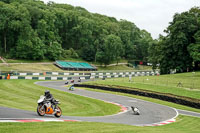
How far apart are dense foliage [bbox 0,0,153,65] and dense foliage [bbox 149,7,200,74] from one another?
3746 cm

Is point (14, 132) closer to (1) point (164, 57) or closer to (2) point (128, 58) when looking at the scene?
(1) point (164, 57)

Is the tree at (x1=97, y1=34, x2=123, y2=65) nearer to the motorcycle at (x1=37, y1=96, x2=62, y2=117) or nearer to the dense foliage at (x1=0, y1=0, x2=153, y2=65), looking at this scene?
the dense foliage at (x1=0, y1=0, x2=153, y2=65)

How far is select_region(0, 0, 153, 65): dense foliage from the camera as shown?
7775 cm

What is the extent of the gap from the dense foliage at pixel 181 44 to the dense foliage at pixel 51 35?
37.5m

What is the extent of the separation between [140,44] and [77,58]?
45975 millimetres

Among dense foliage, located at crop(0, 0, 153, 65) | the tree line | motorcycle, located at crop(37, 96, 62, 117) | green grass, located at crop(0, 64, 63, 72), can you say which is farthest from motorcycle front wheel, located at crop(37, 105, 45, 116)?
dense foliage, located at crop(0, 0, 153, 65)

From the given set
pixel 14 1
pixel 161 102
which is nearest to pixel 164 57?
pixel 161 102

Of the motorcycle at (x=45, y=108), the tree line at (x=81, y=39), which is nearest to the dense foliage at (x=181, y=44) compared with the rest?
the tree line at (x=81, y=39)

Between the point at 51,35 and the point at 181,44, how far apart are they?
160 feet

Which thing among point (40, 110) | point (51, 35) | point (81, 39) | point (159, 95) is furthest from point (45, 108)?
point (81, 39)

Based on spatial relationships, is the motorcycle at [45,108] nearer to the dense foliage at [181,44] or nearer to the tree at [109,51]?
the dense foliage at [181,44]

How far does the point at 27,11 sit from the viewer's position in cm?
7994

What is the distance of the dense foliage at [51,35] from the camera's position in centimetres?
7775

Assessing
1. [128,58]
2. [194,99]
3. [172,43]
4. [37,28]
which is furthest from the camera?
[128,58]
